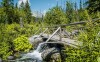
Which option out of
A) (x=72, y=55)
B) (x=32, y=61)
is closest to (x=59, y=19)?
(x=32, y=61)

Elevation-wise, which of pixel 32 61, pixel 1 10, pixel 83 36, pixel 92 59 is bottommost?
pixel 32 61

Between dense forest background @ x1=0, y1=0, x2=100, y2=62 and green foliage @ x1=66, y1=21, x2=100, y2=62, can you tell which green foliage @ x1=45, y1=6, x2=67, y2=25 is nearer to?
dense forest background @ x1=0, y1=0, x2=100, y2=62

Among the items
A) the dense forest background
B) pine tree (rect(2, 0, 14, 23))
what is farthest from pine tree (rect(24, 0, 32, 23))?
pine tree (rect(2, 0, 14, 23))

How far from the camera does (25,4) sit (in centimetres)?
7838

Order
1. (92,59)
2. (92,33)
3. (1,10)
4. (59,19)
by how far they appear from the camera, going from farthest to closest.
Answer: (1,10) → (59,19) → (92,33) → (92,59)

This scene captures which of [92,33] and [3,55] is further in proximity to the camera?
[3,55]

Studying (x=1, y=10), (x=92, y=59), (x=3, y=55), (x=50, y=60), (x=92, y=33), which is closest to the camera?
(x=92, y=59)

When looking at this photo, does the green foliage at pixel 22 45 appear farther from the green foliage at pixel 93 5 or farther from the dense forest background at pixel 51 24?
the green foliage at pixel 93 5

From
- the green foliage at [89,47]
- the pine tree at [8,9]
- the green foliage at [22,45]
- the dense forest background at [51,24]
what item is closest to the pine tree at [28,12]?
the dense forest background at [51,24]

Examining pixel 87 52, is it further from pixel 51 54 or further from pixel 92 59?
pixel 51 54

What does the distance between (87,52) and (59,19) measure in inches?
1293

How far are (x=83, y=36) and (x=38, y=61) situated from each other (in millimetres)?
11695

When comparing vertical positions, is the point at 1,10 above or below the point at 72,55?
above

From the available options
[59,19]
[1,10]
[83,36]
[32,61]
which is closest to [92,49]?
[83,36]
